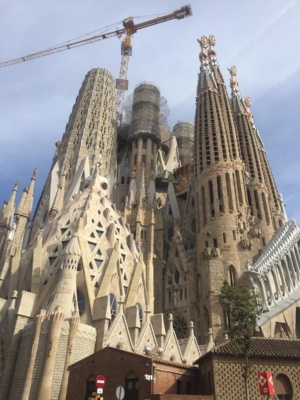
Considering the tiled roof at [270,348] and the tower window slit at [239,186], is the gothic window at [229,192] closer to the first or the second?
the tower window slit at [239,186]

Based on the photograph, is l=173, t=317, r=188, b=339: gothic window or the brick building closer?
the brick building

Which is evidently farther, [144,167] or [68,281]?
[144,167]

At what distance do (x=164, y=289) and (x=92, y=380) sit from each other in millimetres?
15479

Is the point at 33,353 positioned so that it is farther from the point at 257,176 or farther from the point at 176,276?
the point at 257,176

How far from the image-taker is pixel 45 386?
18.4 m

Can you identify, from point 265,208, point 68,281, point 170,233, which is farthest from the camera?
point 170,233

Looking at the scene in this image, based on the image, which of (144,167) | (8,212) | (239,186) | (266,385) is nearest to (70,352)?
(266,385)

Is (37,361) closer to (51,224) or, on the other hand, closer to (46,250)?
(46,250)

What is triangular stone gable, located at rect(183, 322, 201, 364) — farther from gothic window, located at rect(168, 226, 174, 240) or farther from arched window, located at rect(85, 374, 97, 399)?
gothic window, located at rect(168, 226, 174, 240)

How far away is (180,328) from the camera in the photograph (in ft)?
97.4

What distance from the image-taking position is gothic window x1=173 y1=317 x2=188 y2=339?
29.4 metres

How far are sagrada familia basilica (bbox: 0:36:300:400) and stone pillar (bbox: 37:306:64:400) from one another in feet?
0.16

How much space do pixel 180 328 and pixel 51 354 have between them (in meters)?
12.8

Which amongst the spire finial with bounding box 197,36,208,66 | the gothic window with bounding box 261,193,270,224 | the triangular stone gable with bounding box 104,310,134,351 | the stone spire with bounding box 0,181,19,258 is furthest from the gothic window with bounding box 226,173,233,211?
the spire finial with bounding box 197,36,208,66
